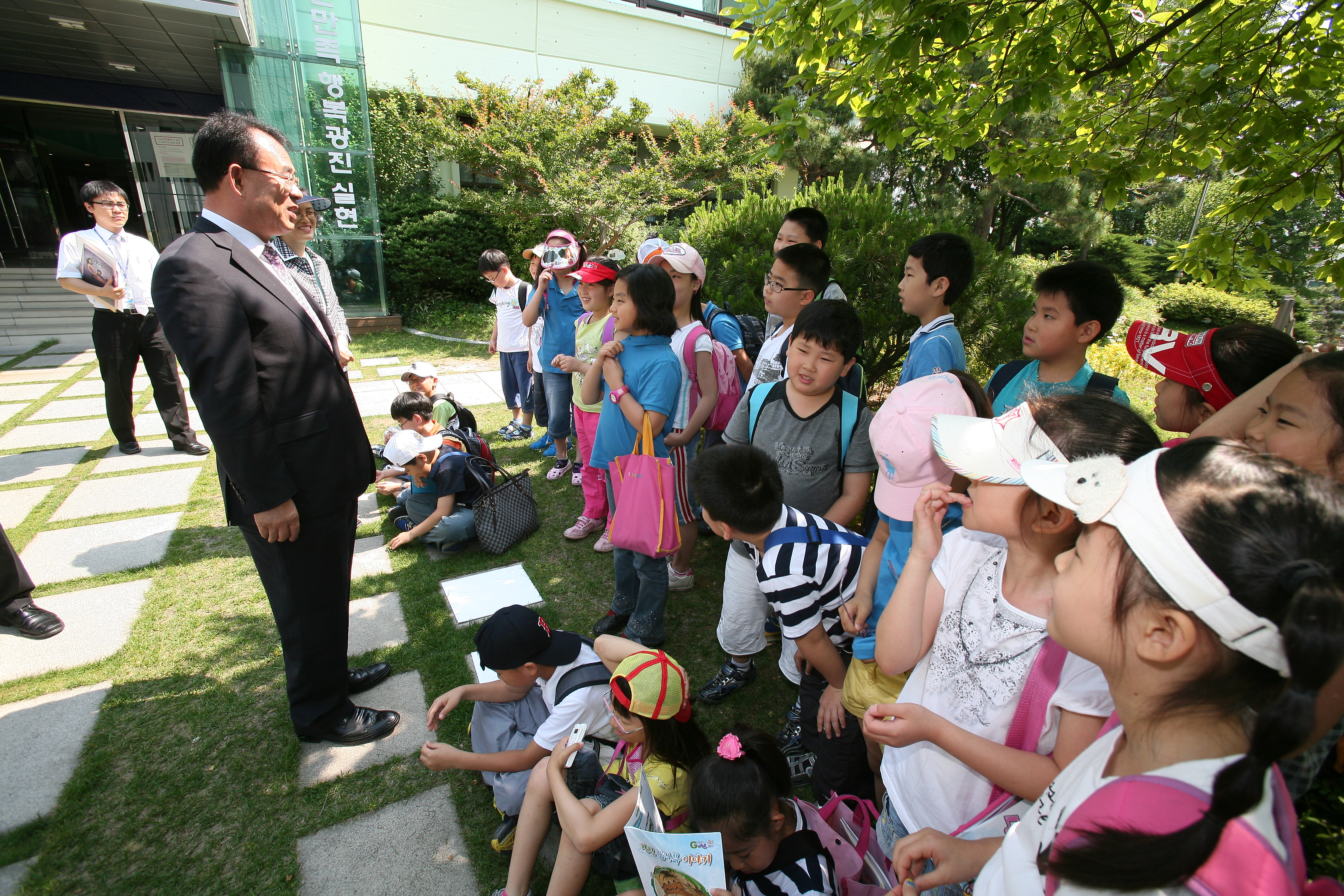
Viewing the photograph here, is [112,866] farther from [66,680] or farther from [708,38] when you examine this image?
[708,38]

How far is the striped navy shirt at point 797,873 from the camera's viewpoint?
145 centimetres

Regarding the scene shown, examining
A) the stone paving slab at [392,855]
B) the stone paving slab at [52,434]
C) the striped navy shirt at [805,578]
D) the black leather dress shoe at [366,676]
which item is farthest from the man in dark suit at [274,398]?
the stone paving slab at [52,434]

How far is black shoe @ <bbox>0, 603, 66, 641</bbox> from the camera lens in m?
2.91

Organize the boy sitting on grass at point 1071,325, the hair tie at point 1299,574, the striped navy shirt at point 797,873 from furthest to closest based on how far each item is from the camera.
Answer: the boy sitting on grass at point 1071,325 < the striped navy shirt at point 797,873 < the hair tie at point 1299,574

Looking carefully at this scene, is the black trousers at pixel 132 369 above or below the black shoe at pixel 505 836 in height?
above

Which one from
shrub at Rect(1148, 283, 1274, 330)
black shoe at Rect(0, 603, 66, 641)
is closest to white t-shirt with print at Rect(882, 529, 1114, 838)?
black shoe at Rect(0, 603, 66, 641)

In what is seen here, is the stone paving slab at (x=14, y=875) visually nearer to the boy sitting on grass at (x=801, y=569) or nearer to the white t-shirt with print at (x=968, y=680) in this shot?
the boy sitting on grass at (x=801, y=569)

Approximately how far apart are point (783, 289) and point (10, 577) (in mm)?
3982

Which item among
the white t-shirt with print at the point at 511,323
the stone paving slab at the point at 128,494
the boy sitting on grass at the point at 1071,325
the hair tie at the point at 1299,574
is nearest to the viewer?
the hair tie at the point at 1299,574

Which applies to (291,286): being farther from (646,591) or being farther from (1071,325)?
(1071,325)

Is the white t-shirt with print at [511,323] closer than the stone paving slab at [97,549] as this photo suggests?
No

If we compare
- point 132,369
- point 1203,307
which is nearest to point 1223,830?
point 132,369

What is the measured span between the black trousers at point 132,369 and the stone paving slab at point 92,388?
1887 millimetres

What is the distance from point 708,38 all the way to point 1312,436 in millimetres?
18757
